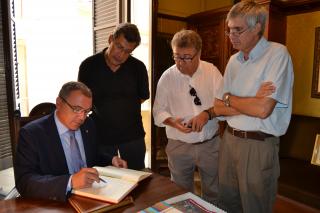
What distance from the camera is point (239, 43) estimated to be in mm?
1550

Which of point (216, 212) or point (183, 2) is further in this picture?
point (183, 2)

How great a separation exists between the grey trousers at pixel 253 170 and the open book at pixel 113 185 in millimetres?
527

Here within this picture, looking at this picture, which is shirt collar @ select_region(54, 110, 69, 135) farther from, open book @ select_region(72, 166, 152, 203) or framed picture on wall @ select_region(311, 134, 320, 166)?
framed picture on wall @ select_region(311, 134, 320, 166)

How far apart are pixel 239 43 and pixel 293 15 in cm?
218

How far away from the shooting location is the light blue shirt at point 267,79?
1471 millimetres

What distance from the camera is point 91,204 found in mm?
1087

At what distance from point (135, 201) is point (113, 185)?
0.13m

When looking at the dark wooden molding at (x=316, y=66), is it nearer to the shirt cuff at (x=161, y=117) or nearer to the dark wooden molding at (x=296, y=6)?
the dark wooden molding at (x=296, y=6)

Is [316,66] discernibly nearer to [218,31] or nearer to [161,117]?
[218,31]

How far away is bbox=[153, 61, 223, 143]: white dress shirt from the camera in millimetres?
1935

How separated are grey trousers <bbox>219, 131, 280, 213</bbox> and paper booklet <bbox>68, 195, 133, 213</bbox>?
70 cm

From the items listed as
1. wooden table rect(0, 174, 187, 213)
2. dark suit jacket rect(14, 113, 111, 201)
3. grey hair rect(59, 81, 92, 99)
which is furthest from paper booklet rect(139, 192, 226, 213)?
grey hair rect(59, 81, 92, 99)

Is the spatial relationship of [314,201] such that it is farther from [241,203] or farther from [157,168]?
[157,168]

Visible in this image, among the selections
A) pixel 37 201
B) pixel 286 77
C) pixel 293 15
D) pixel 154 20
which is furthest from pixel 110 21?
pixel 37 201
